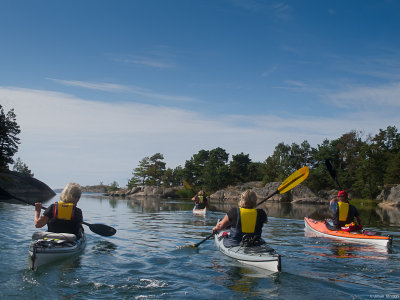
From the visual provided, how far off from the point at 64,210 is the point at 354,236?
8847 mm

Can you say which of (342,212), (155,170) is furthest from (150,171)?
(342,212)

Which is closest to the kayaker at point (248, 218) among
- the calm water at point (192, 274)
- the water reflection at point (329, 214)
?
the calm water at point (192, 274)

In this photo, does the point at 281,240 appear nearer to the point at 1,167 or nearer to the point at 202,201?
the point at 202,201

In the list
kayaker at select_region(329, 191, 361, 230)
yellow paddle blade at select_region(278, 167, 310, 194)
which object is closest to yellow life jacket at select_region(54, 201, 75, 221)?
yellow paddle blade at select_region(278, 167, 310, 194)

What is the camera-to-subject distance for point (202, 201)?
22.9 metres

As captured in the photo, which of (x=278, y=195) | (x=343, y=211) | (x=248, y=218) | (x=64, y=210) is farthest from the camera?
(x=278, y=195)

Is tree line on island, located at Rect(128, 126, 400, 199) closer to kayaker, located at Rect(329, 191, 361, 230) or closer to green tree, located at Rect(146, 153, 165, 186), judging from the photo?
green tree, located at Rect(146, 153, 165, 186)

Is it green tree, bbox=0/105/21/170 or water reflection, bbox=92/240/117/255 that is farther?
green tree, bbox=0/105/21/170

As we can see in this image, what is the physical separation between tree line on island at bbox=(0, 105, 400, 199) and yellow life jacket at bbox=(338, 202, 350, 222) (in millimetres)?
44470

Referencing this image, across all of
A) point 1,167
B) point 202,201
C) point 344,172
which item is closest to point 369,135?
point 344,172

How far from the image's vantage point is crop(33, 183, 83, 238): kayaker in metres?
7.87

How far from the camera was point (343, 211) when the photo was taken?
12289 mm

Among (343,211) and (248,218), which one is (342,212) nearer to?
(343,211)

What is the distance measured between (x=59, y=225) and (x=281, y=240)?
7359 mm
